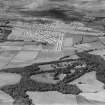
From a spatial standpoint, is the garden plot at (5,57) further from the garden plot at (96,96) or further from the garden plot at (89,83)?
the garden plot at (96,96)

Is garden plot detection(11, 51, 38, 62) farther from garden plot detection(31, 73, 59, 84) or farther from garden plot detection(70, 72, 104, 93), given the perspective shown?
garden plot detection(70, 72, 104, 93)

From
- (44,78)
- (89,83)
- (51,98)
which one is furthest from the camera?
(44,78)

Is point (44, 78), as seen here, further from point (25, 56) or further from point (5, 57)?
point (5, 57)

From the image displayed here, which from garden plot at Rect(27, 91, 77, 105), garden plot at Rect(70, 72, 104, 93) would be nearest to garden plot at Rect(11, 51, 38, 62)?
garden plot at Rect(70, 72, 104, 93)

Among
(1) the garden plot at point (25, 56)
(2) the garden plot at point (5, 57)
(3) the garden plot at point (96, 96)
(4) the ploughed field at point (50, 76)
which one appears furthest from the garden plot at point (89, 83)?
(2) the garden plot at point (5, 57)

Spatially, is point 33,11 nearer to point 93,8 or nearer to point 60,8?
point 60,8

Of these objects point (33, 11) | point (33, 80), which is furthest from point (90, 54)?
point (33, 11)

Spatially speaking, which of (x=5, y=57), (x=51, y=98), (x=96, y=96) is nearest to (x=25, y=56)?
(x=5, y=57)
